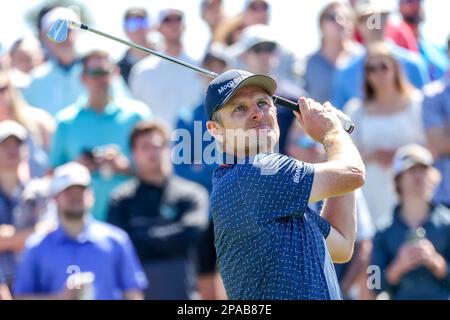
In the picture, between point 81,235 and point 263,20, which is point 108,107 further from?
point 263,20

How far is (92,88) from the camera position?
956 centimetres

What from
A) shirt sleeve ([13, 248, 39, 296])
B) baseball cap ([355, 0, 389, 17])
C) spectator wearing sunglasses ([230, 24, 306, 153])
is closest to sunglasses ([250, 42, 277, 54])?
spectator wearing sunglasses ([230, 24, 306, 153])

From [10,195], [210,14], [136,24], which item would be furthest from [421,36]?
[10,195]

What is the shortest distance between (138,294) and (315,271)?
12.3 ft

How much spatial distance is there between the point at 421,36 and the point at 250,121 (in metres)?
5.56

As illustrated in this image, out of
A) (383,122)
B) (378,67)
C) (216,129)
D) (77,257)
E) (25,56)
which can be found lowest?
(77,257)

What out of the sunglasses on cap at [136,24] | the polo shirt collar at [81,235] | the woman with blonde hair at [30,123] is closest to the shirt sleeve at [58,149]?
the woman with blonde hair at [30,123]

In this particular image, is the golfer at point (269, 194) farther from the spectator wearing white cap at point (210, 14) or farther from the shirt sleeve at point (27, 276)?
the spectator wearing white cap at point (210, 14)

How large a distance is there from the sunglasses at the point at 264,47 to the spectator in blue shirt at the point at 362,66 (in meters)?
0.54

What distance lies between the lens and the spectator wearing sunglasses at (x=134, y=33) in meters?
10.6

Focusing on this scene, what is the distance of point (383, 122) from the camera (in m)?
9.19

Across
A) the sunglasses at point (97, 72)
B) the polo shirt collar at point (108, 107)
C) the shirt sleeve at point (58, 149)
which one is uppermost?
the sunglasses at point (97, 72)
